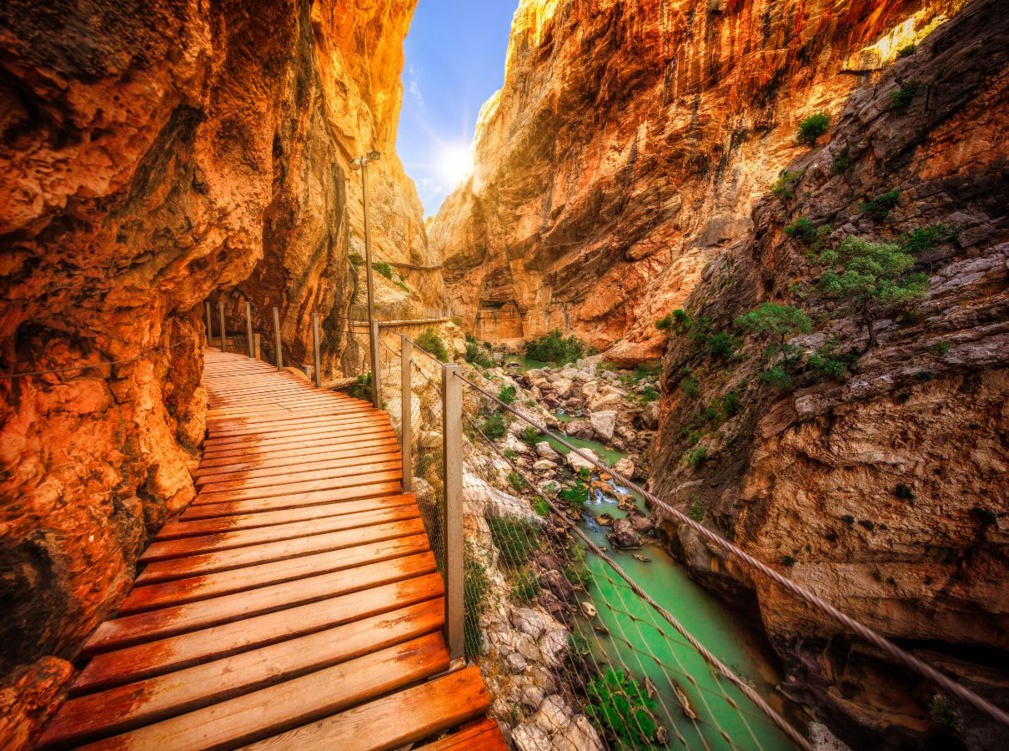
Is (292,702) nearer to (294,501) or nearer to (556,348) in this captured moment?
(294,501)

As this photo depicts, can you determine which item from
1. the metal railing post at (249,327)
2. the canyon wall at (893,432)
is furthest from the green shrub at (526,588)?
the metal railing post at (249,327)

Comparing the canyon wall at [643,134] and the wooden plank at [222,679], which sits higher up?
the canyon wall at [643,134]

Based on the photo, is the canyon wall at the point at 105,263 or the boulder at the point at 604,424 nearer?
the canyon wall at the point at 105,263

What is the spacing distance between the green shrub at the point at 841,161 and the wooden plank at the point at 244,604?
12.3 metres

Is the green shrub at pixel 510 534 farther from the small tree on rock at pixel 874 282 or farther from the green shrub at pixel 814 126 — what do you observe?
the green shrub at pixel 814 126

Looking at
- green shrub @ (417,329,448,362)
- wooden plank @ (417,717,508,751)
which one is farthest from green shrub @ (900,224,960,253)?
green shrub @ (417,329,448,362)

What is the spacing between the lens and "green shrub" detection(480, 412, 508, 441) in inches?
487

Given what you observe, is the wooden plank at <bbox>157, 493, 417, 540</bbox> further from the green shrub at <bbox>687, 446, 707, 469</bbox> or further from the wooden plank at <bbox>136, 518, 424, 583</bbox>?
the green shrub at <bbox>687, 446, 707, 469</bbox>

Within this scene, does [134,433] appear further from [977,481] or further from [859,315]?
[859,315]

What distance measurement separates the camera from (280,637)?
2.13m

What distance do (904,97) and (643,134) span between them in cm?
1657

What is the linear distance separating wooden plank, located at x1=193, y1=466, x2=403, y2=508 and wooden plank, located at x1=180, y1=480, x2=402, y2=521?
46 mm

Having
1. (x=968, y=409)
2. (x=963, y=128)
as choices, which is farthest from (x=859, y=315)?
(x=963, y=128)

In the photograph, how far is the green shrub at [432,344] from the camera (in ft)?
51.1
